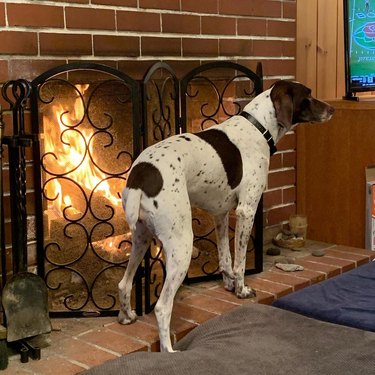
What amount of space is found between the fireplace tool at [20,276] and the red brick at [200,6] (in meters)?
1.02

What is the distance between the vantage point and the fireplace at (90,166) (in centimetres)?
246

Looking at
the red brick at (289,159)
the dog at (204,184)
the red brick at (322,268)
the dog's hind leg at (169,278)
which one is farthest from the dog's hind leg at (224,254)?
the red brick at (289,159)

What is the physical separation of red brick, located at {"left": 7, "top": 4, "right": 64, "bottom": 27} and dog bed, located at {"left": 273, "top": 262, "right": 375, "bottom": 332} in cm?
135

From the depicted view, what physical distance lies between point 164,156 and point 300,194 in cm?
155

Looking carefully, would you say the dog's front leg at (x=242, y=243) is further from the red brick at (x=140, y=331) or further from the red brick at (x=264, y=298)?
the red brick at (x=140, y=331)

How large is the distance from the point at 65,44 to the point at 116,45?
0.79 ft

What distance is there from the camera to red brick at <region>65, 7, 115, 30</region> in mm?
2527

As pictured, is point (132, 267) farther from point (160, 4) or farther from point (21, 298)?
point (160, 4)

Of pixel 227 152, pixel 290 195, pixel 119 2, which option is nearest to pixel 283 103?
pixel 227 152

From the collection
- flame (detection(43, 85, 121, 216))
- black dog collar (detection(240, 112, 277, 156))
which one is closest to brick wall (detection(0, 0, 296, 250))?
flame (detection(43, 85, 121, 216))

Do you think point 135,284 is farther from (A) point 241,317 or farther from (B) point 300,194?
(B) point 300,194

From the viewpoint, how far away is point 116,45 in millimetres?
2680

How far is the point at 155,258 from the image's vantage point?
2623 mm

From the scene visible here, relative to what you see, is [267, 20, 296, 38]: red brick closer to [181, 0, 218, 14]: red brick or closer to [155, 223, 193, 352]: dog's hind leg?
[181, 0, 218, 14]: red brick
